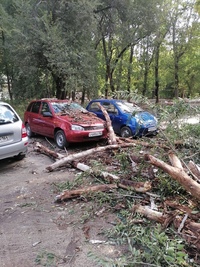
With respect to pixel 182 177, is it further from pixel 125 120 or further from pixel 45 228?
pixel 125 120

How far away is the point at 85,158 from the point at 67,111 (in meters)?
2.74

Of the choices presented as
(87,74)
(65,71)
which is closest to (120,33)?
(87,74)

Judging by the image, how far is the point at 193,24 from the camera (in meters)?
22.4

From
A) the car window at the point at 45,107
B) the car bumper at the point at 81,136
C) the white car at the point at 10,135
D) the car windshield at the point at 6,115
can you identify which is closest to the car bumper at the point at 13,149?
the white car at the point at 10,135

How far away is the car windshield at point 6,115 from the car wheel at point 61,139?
190 centimetres

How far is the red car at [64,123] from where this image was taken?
7141mm

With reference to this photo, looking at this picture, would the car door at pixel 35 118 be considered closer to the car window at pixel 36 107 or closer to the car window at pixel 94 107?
the car window at pixel 36 107

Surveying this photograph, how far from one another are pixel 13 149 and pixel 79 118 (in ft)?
9.00

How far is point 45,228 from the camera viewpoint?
3.19 meters

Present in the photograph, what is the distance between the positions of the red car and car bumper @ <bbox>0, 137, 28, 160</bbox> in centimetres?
171

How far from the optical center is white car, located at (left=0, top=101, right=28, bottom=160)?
5.23m

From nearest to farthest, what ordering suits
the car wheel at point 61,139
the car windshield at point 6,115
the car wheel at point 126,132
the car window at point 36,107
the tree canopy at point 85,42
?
the car windshield at point 6,115
the car wheel at point 61,139
the car wheel at point 126,132
the car window at point 36,107
the tree canopy at point 85,42

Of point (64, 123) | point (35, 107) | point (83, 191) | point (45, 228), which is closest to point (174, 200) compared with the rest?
point (83, 191)

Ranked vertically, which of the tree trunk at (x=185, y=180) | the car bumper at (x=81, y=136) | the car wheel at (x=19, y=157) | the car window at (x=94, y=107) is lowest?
the car wheel at (x=19, y=157)
